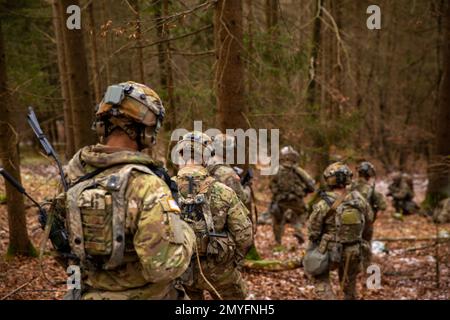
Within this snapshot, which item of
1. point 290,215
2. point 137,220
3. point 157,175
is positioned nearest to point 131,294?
point 137,220

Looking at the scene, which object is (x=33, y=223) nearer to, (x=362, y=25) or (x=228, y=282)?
(x=228, y=282)

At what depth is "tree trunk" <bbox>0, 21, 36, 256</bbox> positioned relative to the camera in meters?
6.38

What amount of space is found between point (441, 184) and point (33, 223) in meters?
13.0

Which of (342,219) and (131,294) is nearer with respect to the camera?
(131,294)

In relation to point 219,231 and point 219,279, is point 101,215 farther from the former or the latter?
point 219,279

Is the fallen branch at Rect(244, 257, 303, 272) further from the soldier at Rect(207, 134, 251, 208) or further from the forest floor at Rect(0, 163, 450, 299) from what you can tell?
the soldier at Rect(207, 134, 251, 208)

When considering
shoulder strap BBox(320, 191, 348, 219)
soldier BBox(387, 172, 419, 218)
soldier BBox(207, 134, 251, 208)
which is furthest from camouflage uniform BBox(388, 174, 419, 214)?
soldier BBox(207, 134, 251, 208)

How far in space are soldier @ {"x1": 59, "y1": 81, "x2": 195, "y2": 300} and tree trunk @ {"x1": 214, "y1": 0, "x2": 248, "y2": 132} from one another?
396 cm

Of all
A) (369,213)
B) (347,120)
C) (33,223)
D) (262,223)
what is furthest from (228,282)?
(347,120)

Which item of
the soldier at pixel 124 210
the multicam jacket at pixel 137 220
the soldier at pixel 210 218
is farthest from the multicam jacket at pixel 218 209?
the multicam jacket at pixel 137 220

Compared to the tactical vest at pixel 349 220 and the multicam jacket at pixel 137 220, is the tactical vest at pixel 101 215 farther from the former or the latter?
the tactical vest at pixel 349 220

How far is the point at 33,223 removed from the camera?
9.84 meters

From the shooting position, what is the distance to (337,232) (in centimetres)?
616

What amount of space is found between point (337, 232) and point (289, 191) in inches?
180
